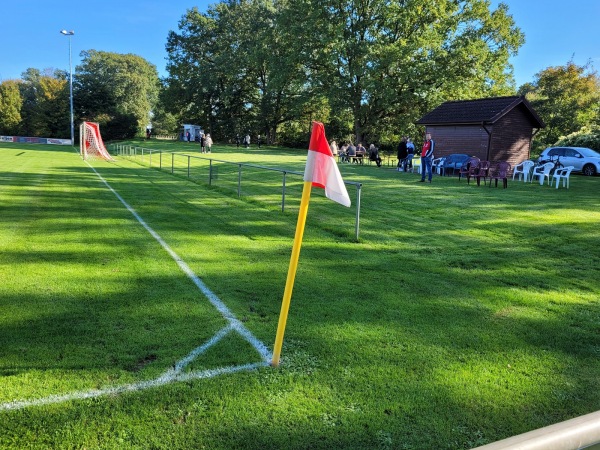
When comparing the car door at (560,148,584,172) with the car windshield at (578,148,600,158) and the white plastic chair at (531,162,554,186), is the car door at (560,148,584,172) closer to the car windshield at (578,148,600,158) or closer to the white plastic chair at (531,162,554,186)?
the car windshield at (578,148,600,158)

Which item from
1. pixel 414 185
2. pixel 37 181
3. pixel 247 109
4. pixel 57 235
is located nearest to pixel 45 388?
pixel 57 235

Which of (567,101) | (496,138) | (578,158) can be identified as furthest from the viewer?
(567,101)

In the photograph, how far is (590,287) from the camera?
6566 mm

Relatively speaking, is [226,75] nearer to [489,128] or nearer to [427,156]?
[489,128]

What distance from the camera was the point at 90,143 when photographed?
35500 mm

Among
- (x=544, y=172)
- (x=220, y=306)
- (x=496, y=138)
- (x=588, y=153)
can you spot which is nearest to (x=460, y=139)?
(x=496, y=138)

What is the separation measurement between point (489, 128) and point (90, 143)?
2857 centimetres

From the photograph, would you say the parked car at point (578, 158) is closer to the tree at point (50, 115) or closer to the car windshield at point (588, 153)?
the car windshield at point (588, 153)

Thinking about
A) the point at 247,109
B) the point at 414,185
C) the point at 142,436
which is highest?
the point at 247,109

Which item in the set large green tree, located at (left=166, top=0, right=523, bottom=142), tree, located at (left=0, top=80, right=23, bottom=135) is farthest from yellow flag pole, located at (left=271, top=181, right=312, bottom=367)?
tree, located at (left=0, top=80, right=23, bottom=135)

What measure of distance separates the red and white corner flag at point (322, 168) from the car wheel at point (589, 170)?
27823mm

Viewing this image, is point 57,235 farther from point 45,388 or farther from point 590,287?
point 590,287

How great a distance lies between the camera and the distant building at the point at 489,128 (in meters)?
26.4

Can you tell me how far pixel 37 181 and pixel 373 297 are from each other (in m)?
14.9
